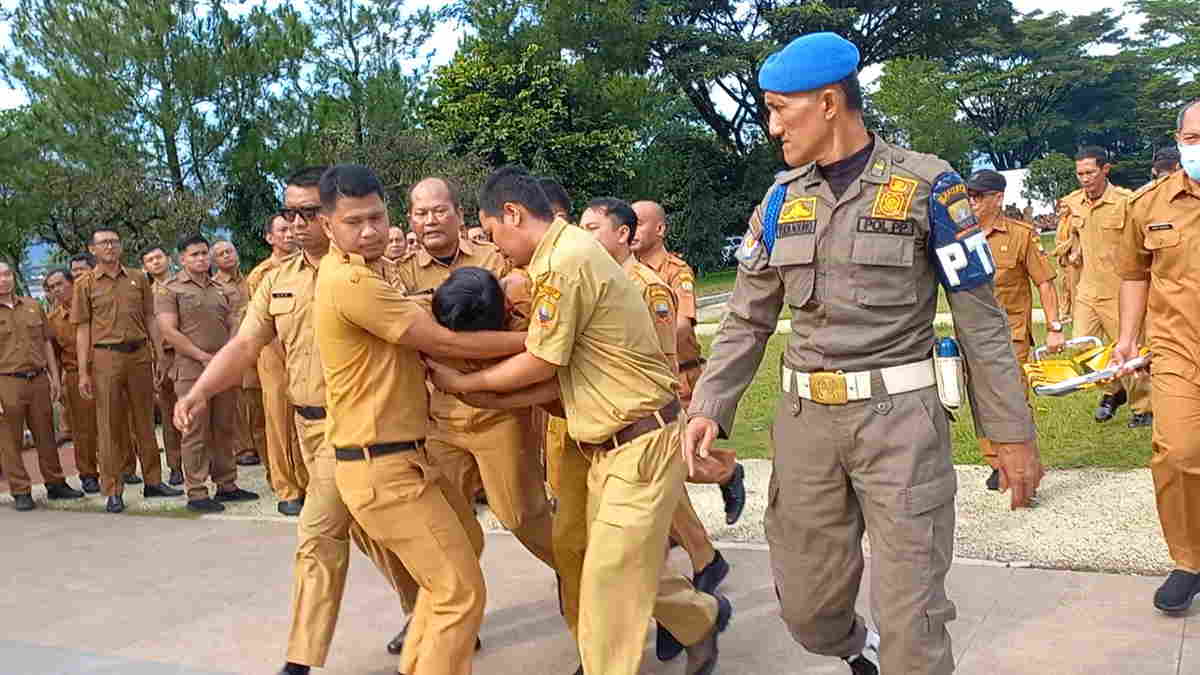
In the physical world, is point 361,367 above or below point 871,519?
above

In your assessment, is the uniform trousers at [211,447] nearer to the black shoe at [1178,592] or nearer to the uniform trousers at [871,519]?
the uniform trousers at [871,519]

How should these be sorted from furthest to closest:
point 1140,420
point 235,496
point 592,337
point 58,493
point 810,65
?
point 58,493 < point 235,496 < point 1140,420 < point 592,337 < point 810,65

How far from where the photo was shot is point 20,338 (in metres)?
8.19

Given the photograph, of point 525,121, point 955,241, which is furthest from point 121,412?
point 525,121

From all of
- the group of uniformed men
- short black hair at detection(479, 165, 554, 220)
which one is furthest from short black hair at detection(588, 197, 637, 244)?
short black hair at detection(479, 165, 554, 220)

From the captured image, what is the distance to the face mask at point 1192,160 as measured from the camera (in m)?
4.24

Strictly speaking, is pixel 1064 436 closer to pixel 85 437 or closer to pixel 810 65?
pixel 810 65

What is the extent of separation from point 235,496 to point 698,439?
5.77 m

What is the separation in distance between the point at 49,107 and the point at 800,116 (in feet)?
64.8

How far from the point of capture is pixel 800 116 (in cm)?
317

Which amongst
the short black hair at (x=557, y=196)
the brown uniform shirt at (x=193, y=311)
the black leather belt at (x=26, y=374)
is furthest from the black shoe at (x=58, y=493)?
the short black hair at (x=557, y=196)

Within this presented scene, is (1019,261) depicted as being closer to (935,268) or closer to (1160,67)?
(935,268)

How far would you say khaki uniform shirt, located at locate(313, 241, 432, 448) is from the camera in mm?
3621

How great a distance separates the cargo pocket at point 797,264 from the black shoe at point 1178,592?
2.16 meters
